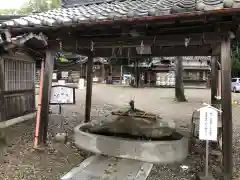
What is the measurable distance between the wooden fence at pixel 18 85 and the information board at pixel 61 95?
1.30m

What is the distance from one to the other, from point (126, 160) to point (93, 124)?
5.92 feet

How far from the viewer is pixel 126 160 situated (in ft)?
19.1

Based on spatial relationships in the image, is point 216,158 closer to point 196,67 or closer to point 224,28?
point 224,28

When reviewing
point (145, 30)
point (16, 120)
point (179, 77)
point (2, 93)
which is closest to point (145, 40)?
point (145, 30)

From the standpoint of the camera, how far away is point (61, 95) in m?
10.9

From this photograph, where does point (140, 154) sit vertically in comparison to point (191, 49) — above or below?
below

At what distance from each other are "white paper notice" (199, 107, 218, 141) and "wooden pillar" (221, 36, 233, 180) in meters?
0.36

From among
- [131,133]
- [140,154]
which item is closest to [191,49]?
[131,133]

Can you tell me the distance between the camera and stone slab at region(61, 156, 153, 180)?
4934mm

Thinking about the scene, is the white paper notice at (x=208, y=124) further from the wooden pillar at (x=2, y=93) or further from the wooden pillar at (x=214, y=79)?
the wooden pillar at (x=2, y=93)

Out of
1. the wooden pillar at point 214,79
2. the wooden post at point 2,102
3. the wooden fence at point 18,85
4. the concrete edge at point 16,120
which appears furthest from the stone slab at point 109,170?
the wooden fence at point 18,85

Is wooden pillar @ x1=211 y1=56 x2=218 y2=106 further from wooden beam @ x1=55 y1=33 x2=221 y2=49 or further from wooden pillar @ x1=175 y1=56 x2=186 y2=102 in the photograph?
wooden pillar @ x1=175 y1=56 x2=186 y2=102

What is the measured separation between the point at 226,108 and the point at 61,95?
7.64m

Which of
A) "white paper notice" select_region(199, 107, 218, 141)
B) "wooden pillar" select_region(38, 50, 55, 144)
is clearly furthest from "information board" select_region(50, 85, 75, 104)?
"white paper notice" select_region(199, 107, 218, 141)
